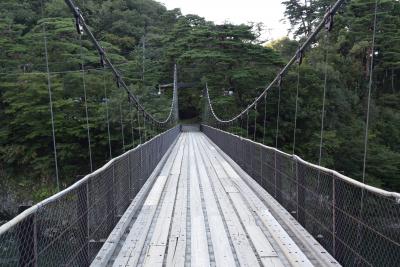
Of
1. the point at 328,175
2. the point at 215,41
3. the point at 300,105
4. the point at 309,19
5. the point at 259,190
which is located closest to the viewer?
the point at 328,175

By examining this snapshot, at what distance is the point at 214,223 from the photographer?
15.4ft

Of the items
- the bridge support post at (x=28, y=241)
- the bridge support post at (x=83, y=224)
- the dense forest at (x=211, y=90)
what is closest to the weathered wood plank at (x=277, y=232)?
the bridge support post at (x=83, y=224)

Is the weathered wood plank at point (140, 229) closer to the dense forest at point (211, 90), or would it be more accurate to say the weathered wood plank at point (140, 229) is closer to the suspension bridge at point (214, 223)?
the suspension bridge at point (214, 223)

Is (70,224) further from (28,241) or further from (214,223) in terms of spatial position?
(214,223)

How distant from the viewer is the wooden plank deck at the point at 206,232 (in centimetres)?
352

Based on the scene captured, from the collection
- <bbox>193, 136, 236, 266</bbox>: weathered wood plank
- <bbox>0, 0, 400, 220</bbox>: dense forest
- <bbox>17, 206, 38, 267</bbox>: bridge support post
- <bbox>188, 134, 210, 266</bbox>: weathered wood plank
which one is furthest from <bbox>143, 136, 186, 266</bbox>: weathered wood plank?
<bbox>0, 0, 400, 220</bbox>: dense forest

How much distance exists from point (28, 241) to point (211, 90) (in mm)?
27353

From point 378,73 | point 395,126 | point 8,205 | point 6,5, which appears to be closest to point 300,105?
point 395,126

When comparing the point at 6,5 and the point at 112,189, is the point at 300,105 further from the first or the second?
the point at 112,189

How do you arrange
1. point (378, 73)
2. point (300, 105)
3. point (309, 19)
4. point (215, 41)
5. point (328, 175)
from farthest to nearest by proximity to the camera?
point (309, 19) < point (378, 73) < point (215, 41) < point (300, 105) < point (328, 175)

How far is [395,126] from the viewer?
27578mm

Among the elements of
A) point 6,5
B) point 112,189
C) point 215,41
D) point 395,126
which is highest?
point 6,5

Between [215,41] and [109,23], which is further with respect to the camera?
[109,23]

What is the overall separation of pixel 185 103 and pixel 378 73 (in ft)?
61.6
